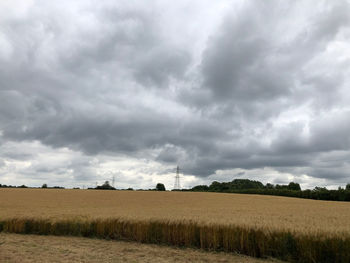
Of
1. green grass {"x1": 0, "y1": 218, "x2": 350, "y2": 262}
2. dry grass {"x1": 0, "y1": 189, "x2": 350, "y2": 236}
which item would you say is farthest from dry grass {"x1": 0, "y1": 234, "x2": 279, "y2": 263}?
dry grass {"x1": 0, "y1": 189, "x2": 350, "y2": 236}

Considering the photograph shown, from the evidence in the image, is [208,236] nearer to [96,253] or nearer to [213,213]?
[96,253]

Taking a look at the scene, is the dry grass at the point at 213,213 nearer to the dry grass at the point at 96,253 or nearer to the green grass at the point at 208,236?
the green grass at the point at 208,236

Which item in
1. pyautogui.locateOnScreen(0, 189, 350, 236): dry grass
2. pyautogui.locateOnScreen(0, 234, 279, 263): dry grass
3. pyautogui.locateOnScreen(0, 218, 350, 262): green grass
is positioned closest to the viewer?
pyautogui.locateOnScreen(0, 218, 350, 262): green grass

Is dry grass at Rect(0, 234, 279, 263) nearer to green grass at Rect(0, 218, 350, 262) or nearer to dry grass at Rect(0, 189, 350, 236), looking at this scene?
green grass at Rect(0, 218, 350, 262)

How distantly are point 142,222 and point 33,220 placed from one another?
25.0 ft

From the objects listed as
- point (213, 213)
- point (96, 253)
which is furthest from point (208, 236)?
point (213, 213)

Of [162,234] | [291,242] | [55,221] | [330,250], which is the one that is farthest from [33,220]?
[330,250]

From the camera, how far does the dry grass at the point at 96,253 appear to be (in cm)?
1170

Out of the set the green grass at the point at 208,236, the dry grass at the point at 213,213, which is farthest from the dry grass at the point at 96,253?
the dry grass at the point at 213,213

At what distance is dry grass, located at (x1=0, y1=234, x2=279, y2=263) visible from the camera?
11.7 meters

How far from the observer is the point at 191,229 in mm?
14633

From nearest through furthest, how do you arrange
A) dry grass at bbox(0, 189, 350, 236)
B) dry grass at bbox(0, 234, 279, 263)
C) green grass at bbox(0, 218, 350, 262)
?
green grass at bbox(0, 218, 350, 262) < dry grass at bbox(0, 234, 279, 263) < dry grass at bbox(0, 189, 350, 236)

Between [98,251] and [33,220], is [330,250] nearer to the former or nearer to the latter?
[98,251]

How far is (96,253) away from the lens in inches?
501
